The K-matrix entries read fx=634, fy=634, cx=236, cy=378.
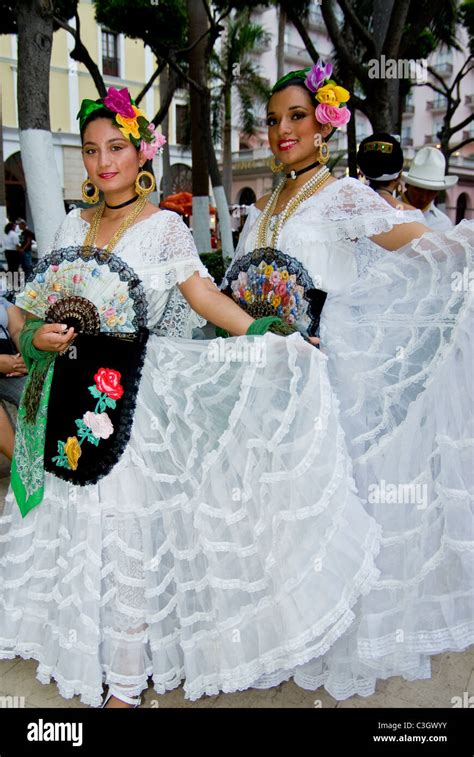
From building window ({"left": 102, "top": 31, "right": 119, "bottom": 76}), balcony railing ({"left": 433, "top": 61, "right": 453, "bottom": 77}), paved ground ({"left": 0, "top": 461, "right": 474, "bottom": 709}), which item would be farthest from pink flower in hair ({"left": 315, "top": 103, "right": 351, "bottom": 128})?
balcony railing ({"left": 433, "top": 61, "right": 453, "bottom": 77})

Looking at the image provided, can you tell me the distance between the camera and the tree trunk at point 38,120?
189 inches

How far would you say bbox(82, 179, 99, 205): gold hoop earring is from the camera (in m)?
2.43

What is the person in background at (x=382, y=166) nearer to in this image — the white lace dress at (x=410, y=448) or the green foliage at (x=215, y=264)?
the white lace dress at (x=410, y=448)

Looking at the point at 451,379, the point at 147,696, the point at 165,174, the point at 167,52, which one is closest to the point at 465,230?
the point at 451,379

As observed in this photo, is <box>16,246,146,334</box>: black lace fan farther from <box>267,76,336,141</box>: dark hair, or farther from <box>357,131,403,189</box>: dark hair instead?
<box>357,131,403,189</box>: dark hair

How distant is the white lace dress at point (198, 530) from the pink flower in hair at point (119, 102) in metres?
0.37

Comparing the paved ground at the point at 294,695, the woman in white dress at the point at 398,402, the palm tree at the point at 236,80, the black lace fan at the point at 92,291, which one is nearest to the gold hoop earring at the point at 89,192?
the black lace fan at the point at 92,291

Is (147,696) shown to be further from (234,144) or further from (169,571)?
(234,144)

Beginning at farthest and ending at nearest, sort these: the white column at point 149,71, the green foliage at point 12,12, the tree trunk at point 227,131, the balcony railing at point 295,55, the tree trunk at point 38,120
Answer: the balcony railing at point 295,55 → the white column at point 149,71 → the tree trunk at point 227,131 → the green foliage at point 12,12 → the tree trunk at point 38,120

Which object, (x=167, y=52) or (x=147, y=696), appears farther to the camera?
(x=167, y=52)

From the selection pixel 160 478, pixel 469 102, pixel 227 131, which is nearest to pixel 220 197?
pixel 160 478

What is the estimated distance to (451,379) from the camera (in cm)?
226

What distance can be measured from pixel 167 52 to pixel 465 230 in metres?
8.32
